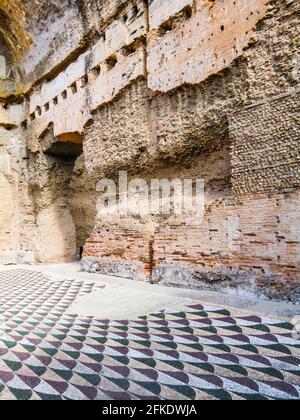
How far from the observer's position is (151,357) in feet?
7.70

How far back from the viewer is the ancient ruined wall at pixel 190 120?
366 cm

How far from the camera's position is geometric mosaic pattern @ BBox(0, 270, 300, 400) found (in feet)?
6.09

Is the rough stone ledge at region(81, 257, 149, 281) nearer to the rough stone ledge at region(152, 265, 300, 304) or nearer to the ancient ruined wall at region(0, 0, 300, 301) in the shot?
the ancient ruined wall at region(0, 0, 300, 301)

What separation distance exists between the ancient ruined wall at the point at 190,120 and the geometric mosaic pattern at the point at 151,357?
3.18ft

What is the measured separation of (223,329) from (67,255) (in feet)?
22.9

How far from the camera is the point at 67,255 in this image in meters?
9.18

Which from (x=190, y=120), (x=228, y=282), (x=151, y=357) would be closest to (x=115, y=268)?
(x=228, y=282)

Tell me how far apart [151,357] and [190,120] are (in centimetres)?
336

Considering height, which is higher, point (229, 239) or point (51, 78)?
point (51, 78)

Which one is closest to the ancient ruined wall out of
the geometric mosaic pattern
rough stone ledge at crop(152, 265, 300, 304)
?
rough stone ledge at crop(152, 265, 300, 304)

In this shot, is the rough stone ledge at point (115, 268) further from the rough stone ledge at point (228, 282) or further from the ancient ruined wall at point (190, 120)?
the rough stone ledge at point (228, 282)

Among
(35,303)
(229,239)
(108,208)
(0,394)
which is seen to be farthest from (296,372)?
(108,208)

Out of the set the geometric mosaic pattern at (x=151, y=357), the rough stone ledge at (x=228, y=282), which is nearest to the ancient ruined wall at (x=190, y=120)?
the rough stone ledge at (x=228, y=282)
